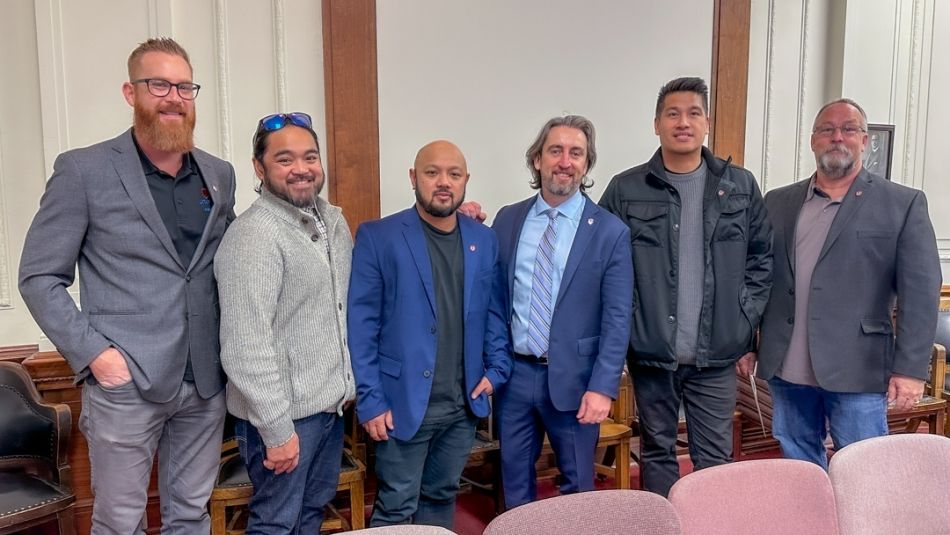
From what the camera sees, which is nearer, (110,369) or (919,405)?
(110,369)

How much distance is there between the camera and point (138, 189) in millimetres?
1665

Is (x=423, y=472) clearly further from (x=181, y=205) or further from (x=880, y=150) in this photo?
(x=880, y=150)

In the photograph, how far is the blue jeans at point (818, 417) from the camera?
215 cm

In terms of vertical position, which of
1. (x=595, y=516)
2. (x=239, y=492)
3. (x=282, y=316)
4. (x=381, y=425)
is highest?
(x=282, y=316)

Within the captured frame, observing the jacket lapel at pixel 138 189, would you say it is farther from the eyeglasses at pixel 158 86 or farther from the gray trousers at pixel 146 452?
the gray trousers at pixel 146 452

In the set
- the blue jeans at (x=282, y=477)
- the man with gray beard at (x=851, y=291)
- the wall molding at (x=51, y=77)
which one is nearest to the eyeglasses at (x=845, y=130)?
the man with gray beard at (x=851, y=291)

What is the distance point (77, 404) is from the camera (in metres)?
2.42

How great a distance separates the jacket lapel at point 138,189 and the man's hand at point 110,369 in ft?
0.92

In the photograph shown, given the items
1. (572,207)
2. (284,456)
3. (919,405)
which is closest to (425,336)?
(284,456)

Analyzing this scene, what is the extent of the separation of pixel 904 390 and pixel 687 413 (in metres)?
0.70

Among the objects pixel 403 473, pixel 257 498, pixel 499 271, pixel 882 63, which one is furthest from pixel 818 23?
pixel 257 498

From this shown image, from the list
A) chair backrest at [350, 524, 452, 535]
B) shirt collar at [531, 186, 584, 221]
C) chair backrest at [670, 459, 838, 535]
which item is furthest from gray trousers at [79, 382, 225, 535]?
chair backrest at [670, 459, 838, 535]

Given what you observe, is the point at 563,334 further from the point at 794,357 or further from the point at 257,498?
the point at 257,498

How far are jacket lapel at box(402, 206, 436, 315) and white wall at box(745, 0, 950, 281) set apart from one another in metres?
2.78
